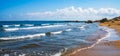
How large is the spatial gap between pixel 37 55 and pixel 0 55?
86.2 inches

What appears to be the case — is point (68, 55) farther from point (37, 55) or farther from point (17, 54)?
point (17, 54)

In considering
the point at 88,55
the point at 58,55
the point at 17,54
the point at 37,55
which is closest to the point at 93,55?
the point at 88,55

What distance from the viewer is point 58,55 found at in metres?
12.0

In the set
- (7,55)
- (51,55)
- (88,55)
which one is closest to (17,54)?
(7,55)

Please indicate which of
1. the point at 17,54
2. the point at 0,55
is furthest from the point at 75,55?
the point at 0,55

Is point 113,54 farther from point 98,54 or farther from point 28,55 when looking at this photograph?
point 28,55

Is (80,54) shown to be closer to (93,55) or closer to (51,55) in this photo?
(93,55)

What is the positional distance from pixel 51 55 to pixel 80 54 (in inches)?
71.6

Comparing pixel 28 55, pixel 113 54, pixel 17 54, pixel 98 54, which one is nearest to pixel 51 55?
pixel 28 55

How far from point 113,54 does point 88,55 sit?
1635 mm

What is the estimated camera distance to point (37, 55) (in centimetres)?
1210

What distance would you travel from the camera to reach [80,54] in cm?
1248

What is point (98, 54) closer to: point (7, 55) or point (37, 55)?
point (37, 55)

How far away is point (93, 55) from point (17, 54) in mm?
4612
